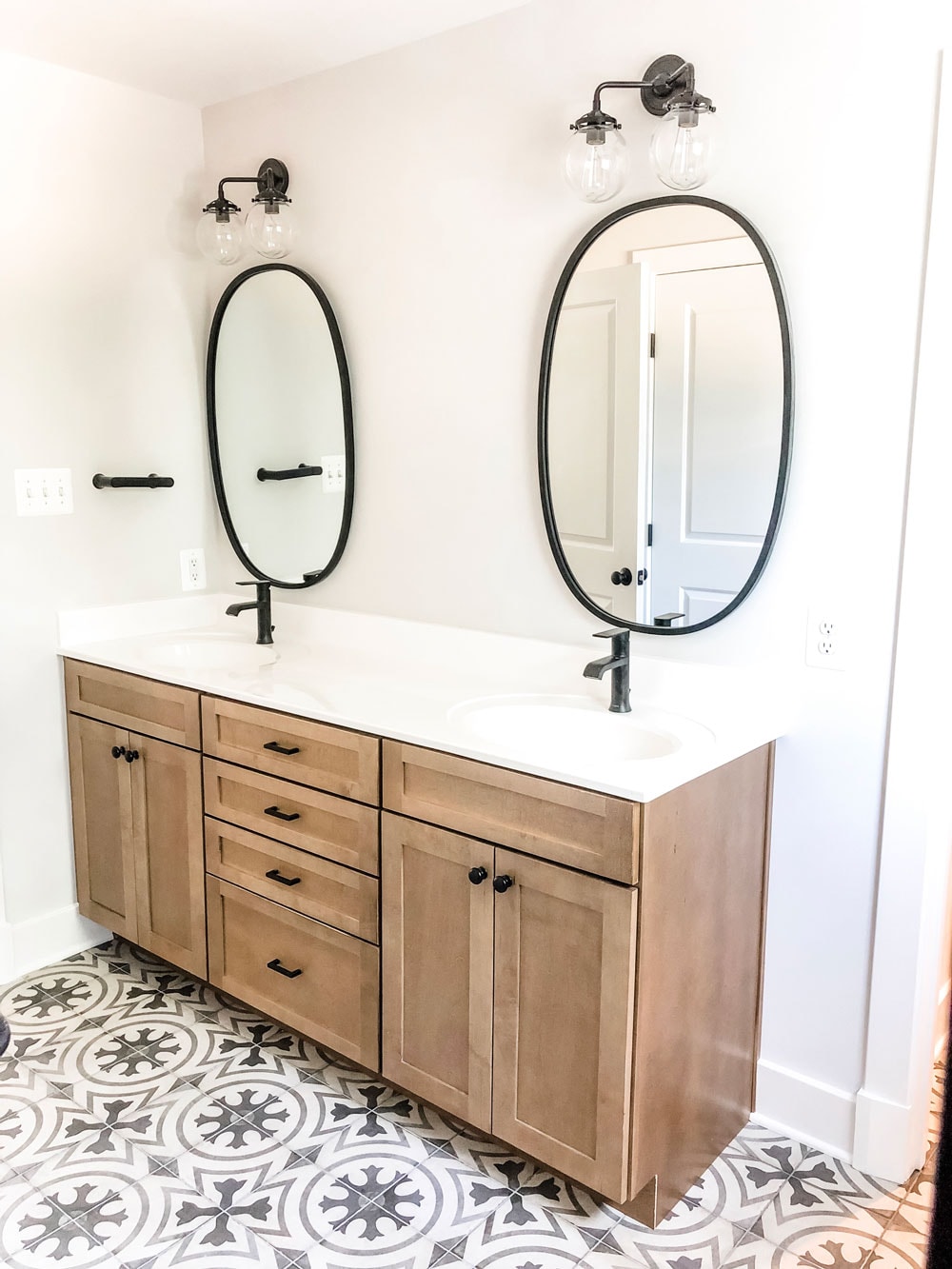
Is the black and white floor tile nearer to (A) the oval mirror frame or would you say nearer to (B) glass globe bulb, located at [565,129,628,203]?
(A) the oval mirror frame

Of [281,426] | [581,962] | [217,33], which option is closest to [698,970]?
[581,962]

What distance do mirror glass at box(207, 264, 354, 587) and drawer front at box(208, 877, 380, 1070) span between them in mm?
900

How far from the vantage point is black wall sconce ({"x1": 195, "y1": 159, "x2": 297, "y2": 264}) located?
2549 millimetres

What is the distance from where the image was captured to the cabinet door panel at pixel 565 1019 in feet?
5.47

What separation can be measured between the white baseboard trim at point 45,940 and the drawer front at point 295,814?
2.36 ft

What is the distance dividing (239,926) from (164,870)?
11.6 inches

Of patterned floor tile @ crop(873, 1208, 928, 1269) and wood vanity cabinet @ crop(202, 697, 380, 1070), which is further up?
wood vanity cabinet @ crop(202, 697, 380, 1070)

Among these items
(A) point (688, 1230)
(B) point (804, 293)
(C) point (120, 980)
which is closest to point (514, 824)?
(A) point (688, 1230)

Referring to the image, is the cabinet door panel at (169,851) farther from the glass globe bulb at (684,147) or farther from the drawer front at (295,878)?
the glass globe bulb at (684,147)

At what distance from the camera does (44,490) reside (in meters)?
2.61

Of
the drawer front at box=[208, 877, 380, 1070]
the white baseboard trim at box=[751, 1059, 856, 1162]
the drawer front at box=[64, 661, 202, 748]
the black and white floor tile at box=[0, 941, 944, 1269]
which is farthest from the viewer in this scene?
the drawer front at box=[64, 661, 202, 748]

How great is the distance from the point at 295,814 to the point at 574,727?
61 cm

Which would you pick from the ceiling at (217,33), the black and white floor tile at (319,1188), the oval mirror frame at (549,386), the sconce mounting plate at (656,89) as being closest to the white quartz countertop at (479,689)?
the oval mirror frame at (549,386)

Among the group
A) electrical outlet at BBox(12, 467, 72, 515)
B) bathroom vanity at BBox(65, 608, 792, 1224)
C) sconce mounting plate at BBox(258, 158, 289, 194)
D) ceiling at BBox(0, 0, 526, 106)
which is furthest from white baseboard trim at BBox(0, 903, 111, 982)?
ceiling at BBox(0, 0, 526, 106)
